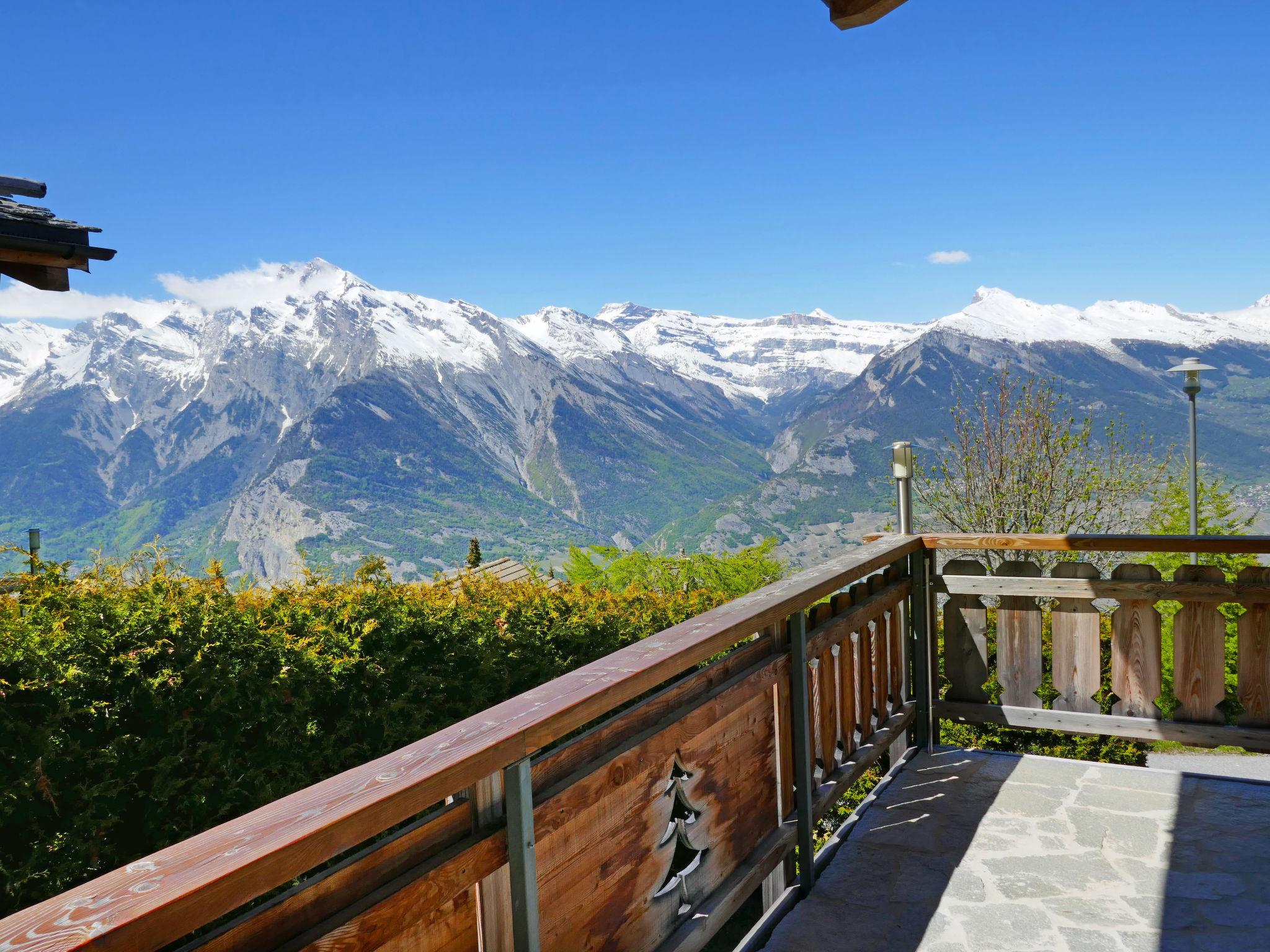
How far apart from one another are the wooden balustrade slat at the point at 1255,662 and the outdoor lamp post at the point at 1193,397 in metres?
8.37

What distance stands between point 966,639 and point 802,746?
1.73 m

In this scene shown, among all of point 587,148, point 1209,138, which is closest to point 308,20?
point 587,148

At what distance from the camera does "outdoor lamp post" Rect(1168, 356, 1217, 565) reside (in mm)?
10836

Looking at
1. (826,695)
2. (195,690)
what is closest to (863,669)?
(826,695)

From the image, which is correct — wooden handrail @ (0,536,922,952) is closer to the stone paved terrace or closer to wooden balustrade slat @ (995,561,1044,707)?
the stone paved terrace

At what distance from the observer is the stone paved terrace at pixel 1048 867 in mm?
2369

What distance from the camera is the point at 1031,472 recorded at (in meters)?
12.6

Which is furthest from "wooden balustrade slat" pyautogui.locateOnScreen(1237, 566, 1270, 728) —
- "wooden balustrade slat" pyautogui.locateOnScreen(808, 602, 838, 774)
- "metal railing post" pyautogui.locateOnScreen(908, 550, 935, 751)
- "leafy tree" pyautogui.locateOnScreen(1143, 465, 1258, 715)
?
"leafy tree" pyautogui.locateOnScreen(1143, 465, 1258, 715)

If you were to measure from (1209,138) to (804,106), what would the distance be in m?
31.4

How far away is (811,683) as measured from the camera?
9.05ft

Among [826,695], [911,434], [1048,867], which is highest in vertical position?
[911,434]

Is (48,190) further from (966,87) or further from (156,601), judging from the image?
(966,87)

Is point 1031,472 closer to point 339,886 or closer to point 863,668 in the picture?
point 863,668

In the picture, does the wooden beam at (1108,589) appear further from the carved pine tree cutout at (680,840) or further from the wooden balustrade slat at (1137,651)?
the carved pine tree cutout at (680,840)
